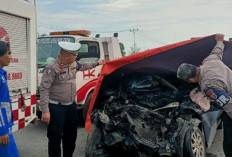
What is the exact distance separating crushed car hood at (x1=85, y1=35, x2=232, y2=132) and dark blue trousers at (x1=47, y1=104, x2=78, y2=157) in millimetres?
379

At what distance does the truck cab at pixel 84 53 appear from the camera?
683 cm

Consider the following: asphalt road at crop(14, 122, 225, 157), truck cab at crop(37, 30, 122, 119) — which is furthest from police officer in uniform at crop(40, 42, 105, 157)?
truck cab at crop(37, 30, 122, 119)

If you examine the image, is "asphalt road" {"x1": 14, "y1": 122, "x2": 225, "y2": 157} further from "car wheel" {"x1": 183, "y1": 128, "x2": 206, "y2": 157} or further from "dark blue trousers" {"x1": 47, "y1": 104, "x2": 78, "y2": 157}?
"car wheel" {"x1": 183, "y1": 128, "x2": 206, "y2": 157}

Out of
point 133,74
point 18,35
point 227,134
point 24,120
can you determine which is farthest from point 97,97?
point 227,134

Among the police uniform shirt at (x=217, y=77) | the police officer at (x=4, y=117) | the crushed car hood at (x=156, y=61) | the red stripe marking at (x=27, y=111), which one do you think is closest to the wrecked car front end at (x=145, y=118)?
the crushed car hood at (x=156, y=61)

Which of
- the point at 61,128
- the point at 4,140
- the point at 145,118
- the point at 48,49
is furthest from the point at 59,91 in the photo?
the point at 48,49

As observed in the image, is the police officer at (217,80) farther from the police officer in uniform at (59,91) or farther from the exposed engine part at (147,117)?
the police officer in uniform at (59,91)

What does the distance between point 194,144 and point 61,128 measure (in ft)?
6.05

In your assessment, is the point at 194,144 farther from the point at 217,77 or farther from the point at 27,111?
the point at 27,111

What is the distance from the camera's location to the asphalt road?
17.7 feet

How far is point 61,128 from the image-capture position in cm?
434

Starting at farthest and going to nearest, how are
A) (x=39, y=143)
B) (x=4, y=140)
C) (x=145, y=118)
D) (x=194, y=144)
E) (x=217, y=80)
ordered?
(x=39, y=143), (x=145, y=118), (x=194, y=144), (x=217, y=80), (x=4, y=140)

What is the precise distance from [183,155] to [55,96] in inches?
74.8

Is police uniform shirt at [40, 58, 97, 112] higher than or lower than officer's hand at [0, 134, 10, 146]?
higher
